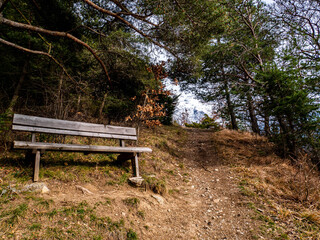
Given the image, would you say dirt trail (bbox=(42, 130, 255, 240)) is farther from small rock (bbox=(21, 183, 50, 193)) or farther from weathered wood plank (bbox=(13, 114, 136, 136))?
weathered wood plank (bbox=(13, 114, 136, 136))

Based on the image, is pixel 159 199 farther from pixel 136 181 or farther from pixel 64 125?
pixel 64 125

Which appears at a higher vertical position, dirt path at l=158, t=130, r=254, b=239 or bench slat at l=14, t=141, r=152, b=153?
bench slat at l=14, t=141, r=152, b=153

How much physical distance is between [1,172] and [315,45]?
30.5 feet

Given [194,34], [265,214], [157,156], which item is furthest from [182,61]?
[265,214]

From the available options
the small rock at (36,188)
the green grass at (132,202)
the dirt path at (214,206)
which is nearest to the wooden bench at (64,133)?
the small rock at (36,188)

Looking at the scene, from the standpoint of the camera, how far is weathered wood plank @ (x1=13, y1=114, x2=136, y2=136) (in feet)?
10.1

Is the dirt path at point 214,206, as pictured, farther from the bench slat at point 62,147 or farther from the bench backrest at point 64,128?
the bench backrest at point 64,128

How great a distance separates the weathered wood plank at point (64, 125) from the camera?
3.07 m

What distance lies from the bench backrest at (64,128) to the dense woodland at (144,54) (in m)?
0.96

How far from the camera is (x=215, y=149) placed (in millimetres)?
7598

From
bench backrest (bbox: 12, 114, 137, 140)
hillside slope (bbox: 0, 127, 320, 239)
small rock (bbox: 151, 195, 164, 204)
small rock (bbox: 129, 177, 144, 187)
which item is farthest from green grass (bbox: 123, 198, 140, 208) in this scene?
bench backrest (bbox: 12, 114, 137, 140)

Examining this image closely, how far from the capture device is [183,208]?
3348 mm

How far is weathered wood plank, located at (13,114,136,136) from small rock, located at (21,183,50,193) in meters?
1.12

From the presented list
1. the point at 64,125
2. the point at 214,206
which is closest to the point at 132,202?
the point at 214,206
